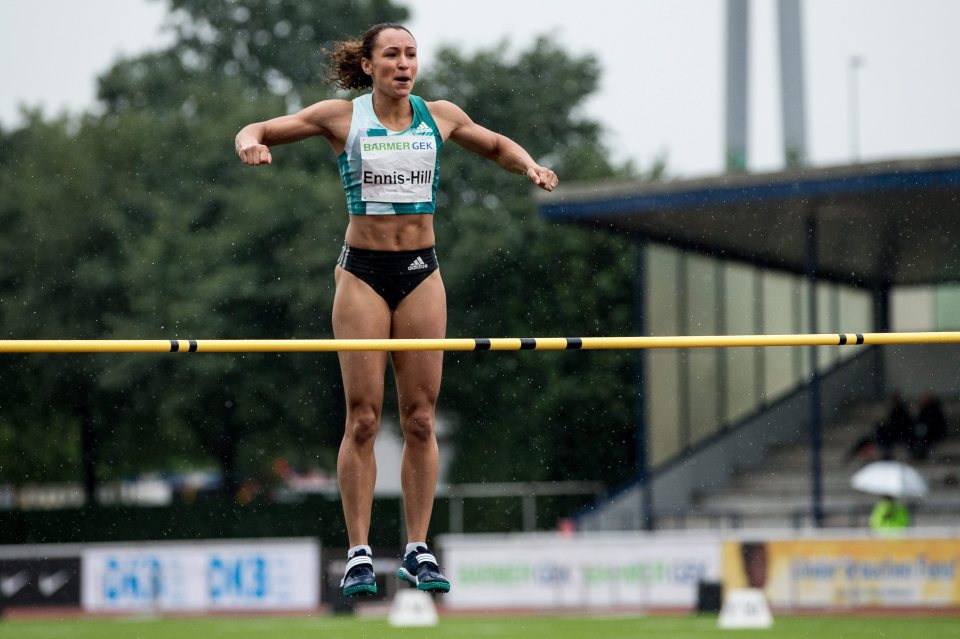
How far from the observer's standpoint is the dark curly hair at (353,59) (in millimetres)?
7309

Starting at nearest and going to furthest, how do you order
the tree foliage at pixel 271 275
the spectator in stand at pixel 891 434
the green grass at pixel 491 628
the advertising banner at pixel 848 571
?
the green grass at pixel 491 628
the advertising banner at pixel 848 571
the spectator in stand at pixel 891 434
the tree foliage at pixel 271 275

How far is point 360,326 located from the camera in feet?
23.9

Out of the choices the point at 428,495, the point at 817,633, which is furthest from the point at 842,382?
the point at 428,495

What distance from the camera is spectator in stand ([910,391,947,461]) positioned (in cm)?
2498

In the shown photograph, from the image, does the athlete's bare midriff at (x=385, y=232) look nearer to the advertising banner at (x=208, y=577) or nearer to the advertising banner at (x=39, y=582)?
the advertising banner at (x=208, y=577)

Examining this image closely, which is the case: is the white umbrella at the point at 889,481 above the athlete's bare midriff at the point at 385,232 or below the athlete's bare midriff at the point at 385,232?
below

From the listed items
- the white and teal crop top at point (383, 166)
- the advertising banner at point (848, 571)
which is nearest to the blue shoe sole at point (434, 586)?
the white and teal crop top at point (383, 166)

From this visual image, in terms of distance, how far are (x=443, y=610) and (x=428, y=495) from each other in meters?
12.9

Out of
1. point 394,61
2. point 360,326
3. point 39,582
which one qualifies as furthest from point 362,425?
point 39,582

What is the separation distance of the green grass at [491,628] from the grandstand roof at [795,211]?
6493 millimetres

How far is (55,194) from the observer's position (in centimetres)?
3684

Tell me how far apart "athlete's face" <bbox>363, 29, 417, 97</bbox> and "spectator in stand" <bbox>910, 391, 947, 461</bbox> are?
1925cm

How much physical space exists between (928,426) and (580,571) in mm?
8012

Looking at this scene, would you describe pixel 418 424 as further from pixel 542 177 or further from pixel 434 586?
pixel 542 177
